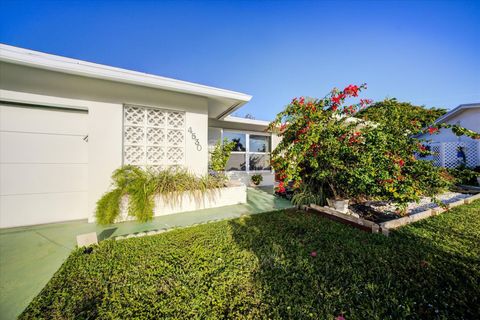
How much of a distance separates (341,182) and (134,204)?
15.3 ft

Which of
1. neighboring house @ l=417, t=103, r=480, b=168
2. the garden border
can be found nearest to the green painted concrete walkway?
the garden border

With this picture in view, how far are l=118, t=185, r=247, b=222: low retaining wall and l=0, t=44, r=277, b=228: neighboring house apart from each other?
838 millimetres

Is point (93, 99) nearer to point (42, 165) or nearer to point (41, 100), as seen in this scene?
point (41, 100)

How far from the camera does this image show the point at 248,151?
8.95 meters

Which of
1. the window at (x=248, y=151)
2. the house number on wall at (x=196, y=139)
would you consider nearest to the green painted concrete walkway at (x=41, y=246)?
the house number on wall at (x=196, y=139)

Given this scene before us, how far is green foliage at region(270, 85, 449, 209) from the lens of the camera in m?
3.39

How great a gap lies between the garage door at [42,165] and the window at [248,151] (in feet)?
17.3

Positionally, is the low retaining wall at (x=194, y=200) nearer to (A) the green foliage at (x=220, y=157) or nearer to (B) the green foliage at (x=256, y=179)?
(A) the green foliage at (x=220, y=157)

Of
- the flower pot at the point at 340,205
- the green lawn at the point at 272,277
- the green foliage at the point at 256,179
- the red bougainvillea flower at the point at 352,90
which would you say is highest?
the red bougainvillea flower at the point at 352,90

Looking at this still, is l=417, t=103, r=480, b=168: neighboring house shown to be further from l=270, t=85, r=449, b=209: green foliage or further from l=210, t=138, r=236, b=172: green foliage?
l=210, t=138, r=236, b=172: green foliage

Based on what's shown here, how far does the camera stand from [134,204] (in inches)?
157

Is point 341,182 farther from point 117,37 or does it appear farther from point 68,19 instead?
point 117,37

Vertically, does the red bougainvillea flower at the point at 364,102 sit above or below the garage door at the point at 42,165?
above

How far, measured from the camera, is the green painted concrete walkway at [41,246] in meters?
1.91
